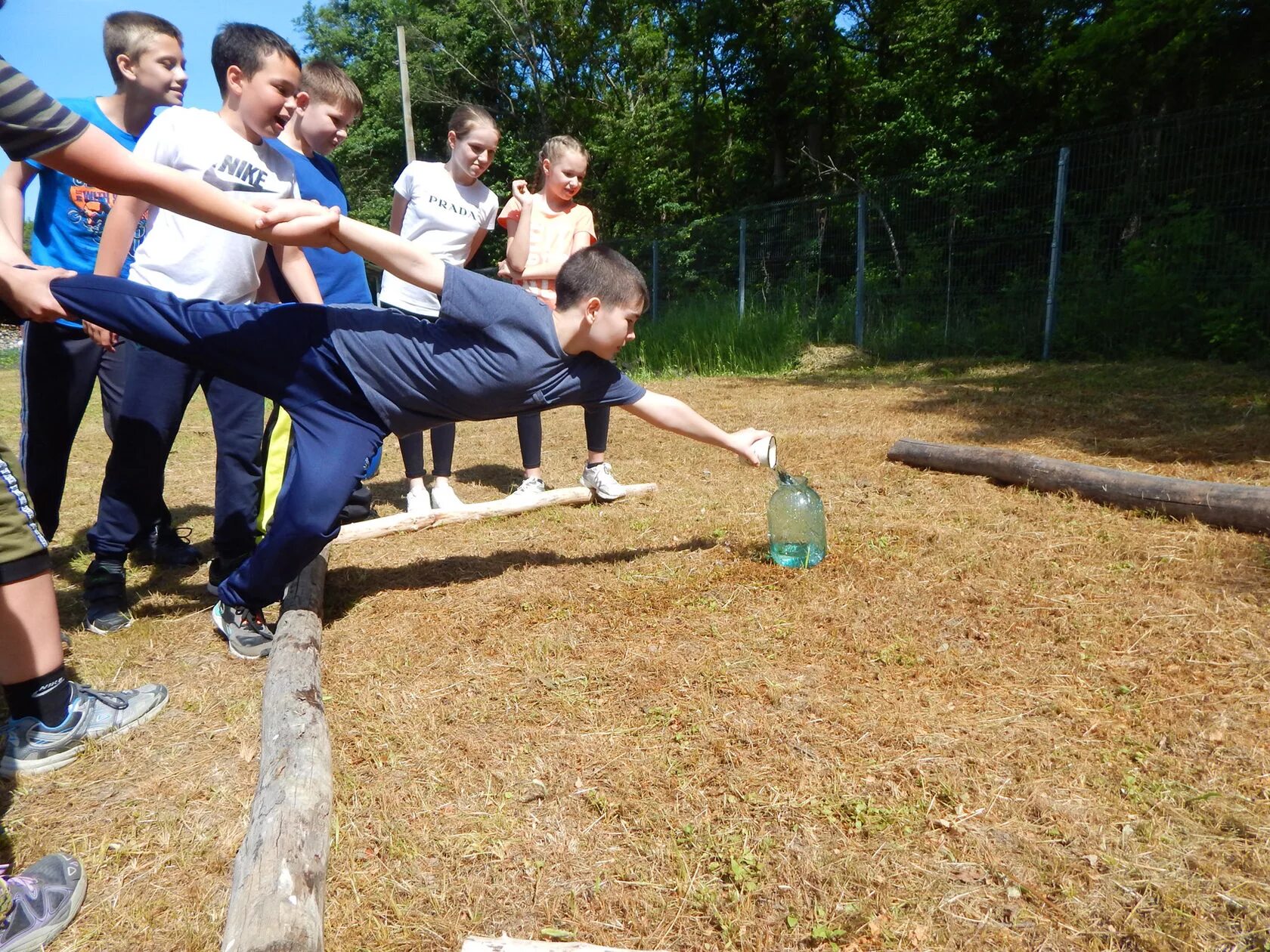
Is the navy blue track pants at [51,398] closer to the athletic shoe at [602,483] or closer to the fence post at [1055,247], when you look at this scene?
the athletic shoe at [602,483]

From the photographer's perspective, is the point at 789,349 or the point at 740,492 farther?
the point at 789,349

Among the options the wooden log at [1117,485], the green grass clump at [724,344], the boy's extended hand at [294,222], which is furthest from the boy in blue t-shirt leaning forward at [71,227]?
the green grass clump at [724,344]

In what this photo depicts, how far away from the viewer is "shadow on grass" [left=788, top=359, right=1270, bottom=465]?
18.9 feet

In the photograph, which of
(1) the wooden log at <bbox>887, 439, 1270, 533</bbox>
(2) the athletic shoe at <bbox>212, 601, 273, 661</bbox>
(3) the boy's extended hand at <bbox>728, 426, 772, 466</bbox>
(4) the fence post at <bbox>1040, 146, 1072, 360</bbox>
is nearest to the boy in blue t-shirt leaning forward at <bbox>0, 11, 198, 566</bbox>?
(2) the athletic shoe at <bbox>212, 601, 273, 661</bbox>

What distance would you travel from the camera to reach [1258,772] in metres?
2.09

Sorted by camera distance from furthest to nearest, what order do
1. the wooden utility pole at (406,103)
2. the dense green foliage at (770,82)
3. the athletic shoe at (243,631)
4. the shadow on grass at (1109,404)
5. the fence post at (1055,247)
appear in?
the wooden utility pole at (406,103)
the dense green foliage at (770,82)
the fence post at (1055,247)
the shadow on grass at (1109,404)
the athletic shoe at (243,631)

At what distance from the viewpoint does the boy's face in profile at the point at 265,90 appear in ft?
10.8

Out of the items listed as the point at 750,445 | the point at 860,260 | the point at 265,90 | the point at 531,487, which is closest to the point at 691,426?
the point at 750,445

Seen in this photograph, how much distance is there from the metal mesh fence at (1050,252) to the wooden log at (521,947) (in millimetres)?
10718

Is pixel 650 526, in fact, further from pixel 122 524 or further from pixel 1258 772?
pixel 1258 772

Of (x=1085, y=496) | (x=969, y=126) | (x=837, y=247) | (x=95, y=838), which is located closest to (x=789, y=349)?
(x=837, y=247)

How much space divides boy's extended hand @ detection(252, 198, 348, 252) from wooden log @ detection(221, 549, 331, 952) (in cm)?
131

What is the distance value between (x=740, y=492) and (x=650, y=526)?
856 mm

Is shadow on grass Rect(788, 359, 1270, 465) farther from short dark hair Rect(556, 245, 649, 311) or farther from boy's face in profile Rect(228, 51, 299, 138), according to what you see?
boy's face in profile Rect(228, 51, 299, 138)
